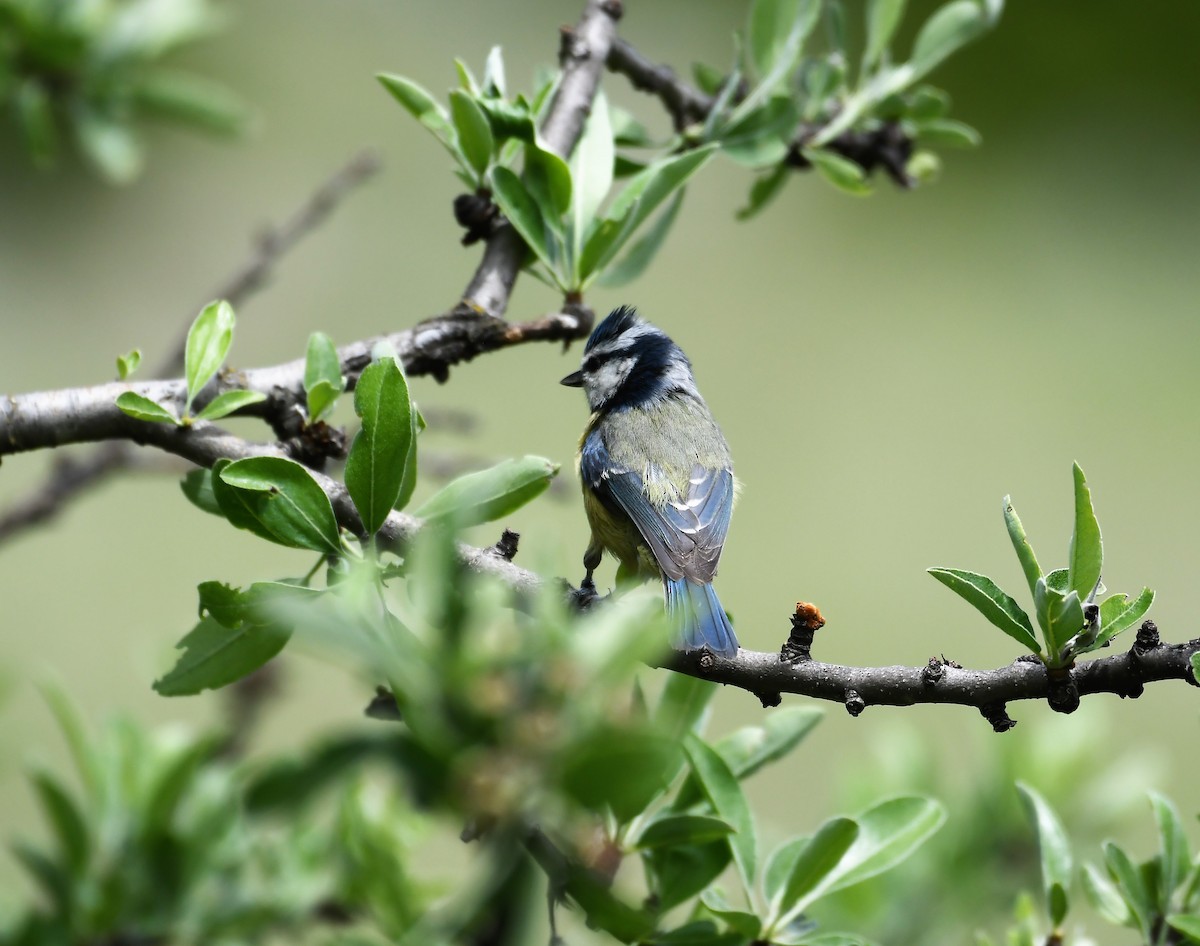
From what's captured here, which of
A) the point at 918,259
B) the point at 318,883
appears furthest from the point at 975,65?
the point at 318,883

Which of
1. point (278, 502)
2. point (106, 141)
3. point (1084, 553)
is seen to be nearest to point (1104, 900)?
point (1084, 553)

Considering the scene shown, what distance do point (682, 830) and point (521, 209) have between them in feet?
2.03

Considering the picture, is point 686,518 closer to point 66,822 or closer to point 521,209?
point 521,209

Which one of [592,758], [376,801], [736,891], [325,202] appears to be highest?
[325,202]

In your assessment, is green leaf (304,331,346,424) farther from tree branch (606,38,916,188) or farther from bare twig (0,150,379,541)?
tree branch (606,38,916,188)

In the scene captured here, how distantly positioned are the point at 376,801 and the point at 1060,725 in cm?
97

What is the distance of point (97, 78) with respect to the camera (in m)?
Answer: 1.57

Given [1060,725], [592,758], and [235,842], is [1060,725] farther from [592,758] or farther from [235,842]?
[592,758]

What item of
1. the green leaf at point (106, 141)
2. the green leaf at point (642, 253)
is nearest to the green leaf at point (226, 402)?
the green leaf at point (642, 253)

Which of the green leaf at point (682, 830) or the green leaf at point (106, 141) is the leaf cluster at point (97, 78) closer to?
the green leaf at point (106, 141)

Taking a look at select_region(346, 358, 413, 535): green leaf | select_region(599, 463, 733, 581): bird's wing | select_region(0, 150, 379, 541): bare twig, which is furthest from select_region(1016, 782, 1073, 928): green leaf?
select_region(0, 150, 379, 541): bare twig

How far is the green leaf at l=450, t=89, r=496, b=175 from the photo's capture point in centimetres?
108

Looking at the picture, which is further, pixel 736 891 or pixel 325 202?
pixel 736 891

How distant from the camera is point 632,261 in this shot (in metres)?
1.26
